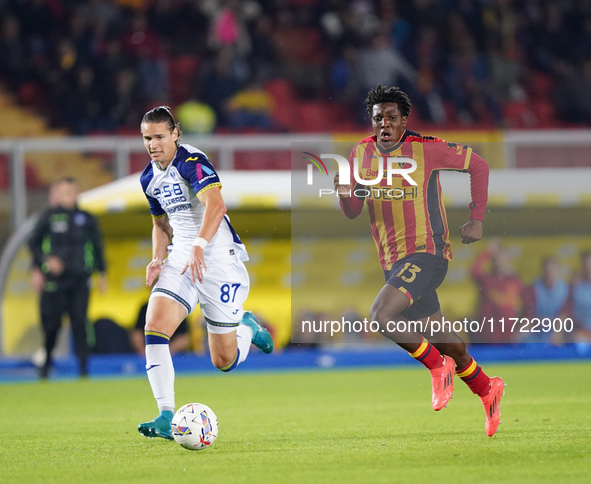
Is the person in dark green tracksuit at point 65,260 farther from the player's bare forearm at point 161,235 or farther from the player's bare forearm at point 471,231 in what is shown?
the player's bare forearm at point 471,231

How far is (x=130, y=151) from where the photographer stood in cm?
1220

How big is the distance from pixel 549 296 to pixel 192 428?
229 inches

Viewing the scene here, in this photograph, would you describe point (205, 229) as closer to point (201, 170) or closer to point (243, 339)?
point (201, 170)

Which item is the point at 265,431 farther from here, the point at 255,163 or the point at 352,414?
the point at 255,163

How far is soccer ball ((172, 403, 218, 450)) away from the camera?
5.42 m

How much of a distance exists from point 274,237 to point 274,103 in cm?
471

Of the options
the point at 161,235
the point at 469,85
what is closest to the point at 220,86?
the point at 469,85

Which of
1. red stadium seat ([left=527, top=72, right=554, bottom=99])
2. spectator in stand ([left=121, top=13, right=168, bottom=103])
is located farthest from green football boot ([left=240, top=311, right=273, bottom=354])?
red stadium seat ([left=527, top=72, right=554, bottom=99])

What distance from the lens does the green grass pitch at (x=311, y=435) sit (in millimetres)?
4715

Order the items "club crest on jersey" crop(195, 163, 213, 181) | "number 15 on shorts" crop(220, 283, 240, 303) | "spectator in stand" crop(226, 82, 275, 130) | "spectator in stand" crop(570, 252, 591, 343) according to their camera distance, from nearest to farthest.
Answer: "club crest on jersey" crop(195, 163, 213, 181), "number 15 on shorts" crop(220, 283, 240, 303), "spectator in stand" crop(570, 252, 591, 343), "spectator in stand" crop(226, 82, 275, 130)

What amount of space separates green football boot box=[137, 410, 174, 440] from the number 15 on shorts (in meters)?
0.82

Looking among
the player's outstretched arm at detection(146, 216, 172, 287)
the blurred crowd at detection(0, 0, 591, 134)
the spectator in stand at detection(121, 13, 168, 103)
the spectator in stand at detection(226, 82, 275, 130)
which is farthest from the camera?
the spectator in stand at detection(121, 13, 168, 103)

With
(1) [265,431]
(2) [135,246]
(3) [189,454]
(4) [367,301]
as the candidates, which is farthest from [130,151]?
(3) [189,454]

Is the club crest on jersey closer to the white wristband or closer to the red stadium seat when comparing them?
the white wristband
